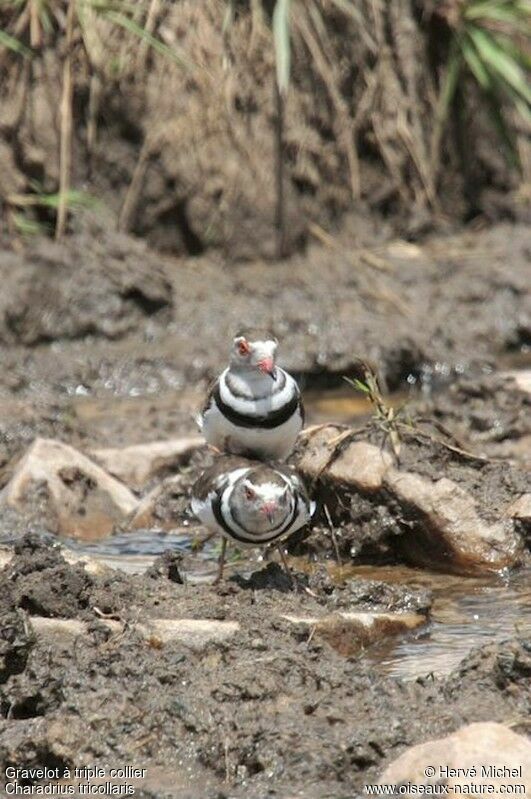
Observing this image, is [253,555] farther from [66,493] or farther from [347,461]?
[66,493]

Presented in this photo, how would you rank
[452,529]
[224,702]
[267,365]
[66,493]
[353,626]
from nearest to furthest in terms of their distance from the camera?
1. [224,702]
2. [353,626]
3. [267,365]
4. [452,529]
5. [66,493]

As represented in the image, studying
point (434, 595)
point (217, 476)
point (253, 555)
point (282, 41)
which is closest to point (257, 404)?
point (217, 476)

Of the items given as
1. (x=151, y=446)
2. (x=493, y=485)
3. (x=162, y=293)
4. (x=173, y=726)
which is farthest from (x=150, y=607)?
(x=162, y=293)

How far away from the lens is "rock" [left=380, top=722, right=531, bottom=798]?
417 centimetres

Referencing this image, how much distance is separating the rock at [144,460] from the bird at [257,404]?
1.48 meters

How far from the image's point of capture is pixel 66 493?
303 inches

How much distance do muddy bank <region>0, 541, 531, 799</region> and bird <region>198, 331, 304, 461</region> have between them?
1198mm

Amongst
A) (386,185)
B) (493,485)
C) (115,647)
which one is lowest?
(386,185)

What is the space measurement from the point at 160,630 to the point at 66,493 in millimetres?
2427

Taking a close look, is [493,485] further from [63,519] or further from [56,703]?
[56,703]

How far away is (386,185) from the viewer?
12180mm

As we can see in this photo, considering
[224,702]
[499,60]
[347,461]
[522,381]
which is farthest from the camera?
[499,60]

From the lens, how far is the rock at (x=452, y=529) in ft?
22.6

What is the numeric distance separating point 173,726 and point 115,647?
1.57 ft
